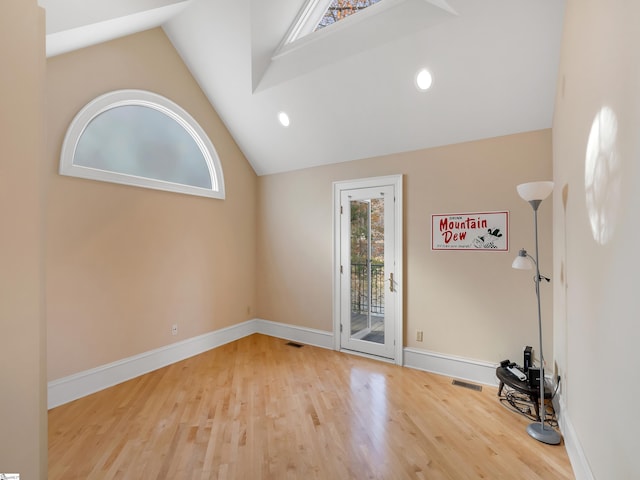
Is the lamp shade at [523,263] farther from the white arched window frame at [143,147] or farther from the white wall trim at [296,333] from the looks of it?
the white arched window frame at [143,147]

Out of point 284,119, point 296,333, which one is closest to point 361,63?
point 284,119

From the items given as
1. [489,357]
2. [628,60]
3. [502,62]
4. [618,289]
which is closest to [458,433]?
[489,357]

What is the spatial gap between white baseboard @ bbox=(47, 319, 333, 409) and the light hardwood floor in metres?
0.11

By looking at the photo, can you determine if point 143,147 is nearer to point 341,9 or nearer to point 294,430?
point 341,9

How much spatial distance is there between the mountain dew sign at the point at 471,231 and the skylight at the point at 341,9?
235 centimetres

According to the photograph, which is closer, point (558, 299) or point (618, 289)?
point (618, 289)

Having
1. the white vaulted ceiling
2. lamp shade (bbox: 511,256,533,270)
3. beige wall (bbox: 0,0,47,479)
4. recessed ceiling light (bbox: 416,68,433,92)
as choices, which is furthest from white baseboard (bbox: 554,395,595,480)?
recessed ceiling light (bbox: 416,68,433,92)

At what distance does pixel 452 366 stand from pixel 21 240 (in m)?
3.65

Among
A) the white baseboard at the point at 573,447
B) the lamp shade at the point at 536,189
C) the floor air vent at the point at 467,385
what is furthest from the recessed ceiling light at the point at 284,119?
the white baseboard at the point at 573,447

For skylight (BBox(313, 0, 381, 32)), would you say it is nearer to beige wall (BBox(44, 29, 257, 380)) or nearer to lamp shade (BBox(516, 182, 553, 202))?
beige wall (BBox(44, 29, 257, 380))

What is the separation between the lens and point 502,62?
258cm

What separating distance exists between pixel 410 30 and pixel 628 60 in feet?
6.25

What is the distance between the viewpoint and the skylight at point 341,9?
10.4 feet

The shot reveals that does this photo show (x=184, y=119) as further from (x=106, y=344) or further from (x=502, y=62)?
(x=502, y=62)
